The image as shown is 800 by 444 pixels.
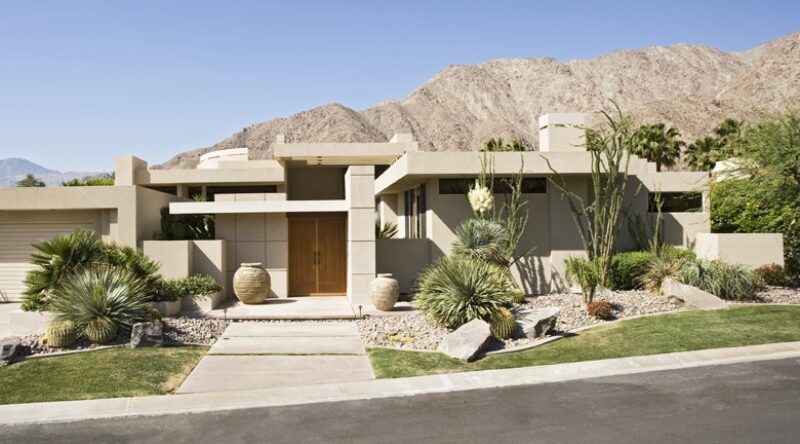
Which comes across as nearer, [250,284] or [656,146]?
[250,284]

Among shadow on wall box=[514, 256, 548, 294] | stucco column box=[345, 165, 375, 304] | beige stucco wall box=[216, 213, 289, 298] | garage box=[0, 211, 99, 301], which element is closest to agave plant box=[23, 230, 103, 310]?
beige stucco wall box=[216, 213, 289, 298]

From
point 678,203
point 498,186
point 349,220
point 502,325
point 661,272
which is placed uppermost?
point 498,186

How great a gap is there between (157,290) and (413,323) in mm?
6216

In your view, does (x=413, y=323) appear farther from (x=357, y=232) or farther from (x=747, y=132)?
(x=747, y=132)

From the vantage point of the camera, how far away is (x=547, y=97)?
125625 mm

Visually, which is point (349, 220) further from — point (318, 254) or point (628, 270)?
point (628, 270)

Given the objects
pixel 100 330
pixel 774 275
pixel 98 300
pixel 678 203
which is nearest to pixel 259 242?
pixel 98 300

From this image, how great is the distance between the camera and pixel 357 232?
1759 centimetres

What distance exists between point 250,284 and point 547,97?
383 ft

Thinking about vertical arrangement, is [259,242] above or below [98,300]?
above

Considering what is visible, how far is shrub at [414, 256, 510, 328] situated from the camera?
44.1 feet

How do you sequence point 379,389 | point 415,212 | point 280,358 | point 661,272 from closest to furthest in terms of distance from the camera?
point 379,389, point 280,358, point 661,272, point 415,212

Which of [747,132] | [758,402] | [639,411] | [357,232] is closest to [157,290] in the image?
[357,232]

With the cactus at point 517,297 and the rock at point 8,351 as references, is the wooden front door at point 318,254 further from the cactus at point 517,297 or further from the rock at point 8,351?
the rock at point 8,351
